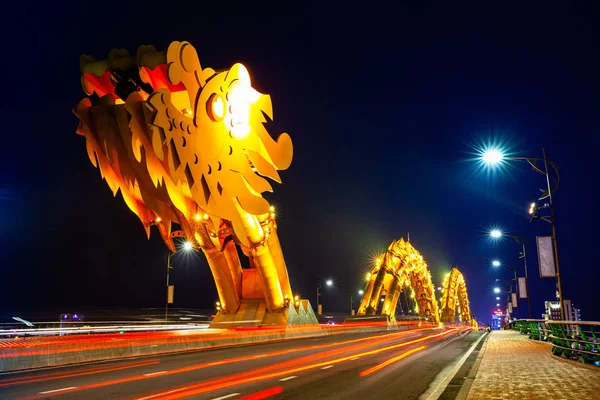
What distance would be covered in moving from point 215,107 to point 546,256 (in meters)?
16.8

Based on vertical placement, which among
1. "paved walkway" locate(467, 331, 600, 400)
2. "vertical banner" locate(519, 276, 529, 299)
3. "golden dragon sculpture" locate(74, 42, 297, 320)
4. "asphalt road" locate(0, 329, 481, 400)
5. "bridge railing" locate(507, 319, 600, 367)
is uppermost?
"golden dragon sculpture" locate(74, 42, 297, 320)

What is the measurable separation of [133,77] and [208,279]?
6504 centimetres

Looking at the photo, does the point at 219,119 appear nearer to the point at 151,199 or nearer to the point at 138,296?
the point at 151,199

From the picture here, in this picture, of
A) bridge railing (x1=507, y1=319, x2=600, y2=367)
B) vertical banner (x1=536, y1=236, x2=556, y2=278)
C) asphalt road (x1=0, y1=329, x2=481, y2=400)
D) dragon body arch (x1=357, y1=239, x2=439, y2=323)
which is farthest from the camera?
dragon body arch (x1=357, y1=239, x2=439, y2=323)

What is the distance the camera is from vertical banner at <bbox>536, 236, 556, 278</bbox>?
73.7ft

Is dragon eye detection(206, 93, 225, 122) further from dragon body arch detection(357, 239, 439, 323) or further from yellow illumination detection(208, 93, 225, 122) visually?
dragon body arch detection(357, 239, 439, 323)

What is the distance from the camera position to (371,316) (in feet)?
176

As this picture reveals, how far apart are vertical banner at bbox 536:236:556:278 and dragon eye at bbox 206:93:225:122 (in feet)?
52.6

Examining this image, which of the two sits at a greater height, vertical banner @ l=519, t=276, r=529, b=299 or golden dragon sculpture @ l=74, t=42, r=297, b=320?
golden dragon sculpture @ l=74, t=42, r=297, b=320

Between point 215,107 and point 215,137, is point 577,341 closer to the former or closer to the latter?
point 215,137

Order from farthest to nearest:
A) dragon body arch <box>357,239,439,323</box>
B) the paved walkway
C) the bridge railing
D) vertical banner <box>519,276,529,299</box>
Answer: dragon body arch <box>357,239,439,323</box> → vertical banner <box>519,276,529,299</box> → the bridge railing → the paved walkway

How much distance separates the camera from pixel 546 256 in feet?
74.4

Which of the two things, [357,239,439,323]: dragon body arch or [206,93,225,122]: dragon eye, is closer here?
[206,93,225,122]: dragon eye

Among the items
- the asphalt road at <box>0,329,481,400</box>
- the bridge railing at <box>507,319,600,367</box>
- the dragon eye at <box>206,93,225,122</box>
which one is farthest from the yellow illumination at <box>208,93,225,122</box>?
the bridge railing at <box>507,319,600,367</box>
